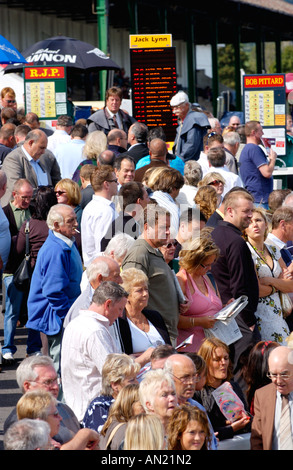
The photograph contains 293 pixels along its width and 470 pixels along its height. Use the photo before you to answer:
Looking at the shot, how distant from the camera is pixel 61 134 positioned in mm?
13695

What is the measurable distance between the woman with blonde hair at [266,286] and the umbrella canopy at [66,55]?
32.1ft

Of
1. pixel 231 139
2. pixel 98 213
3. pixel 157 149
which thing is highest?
pixel 231 139

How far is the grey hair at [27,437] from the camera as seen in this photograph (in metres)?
4.62

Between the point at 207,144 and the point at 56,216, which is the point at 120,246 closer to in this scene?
the point at 56,216

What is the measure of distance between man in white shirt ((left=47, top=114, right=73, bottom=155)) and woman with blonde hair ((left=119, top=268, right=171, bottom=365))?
6726mm

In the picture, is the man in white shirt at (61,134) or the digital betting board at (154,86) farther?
the digital betting board at (154,86)

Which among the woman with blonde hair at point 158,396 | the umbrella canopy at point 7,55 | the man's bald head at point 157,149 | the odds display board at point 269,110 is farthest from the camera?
the odds display board at point 269,110

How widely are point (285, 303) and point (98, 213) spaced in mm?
1934

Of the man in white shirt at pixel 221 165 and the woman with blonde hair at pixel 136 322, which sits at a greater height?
the man in white shirt at pixel 221 165

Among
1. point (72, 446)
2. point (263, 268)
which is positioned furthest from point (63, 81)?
point (72, 446)

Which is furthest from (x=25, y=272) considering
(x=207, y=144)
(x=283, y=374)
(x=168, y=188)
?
(x=207, y=144)

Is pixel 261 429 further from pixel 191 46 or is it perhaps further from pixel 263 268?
pixel 191 46

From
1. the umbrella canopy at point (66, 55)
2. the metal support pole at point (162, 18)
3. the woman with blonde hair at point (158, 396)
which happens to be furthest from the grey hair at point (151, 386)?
the metal support pole at point (162, 18)

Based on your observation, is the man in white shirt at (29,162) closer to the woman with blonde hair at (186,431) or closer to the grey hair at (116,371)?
the grey hair at (116,371)
